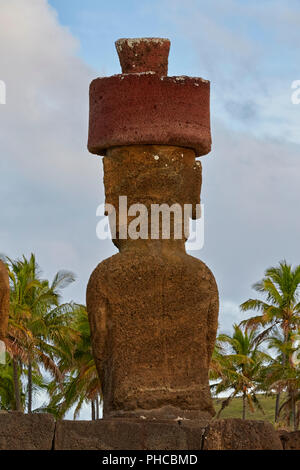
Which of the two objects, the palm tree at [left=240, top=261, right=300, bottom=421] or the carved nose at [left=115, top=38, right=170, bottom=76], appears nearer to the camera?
the carved nose at [left=115, top=38, right=170, bottom=76]

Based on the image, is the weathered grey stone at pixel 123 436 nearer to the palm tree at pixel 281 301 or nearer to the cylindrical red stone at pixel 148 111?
the cylindrical red stone at pixel 148 111

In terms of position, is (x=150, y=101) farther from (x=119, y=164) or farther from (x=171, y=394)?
(x=171, y=394)

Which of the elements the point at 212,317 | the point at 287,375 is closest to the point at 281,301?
the point at 287,375

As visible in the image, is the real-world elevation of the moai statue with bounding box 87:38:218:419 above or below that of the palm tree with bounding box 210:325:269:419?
below


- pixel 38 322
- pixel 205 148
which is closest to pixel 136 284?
pixel 205 148

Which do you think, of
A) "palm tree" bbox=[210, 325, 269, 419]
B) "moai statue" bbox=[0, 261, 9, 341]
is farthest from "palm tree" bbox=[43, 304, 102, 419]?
"moai statue" bbox=[0, 261, 9, 341]

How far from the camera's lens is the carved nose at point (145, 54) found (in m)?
11.4

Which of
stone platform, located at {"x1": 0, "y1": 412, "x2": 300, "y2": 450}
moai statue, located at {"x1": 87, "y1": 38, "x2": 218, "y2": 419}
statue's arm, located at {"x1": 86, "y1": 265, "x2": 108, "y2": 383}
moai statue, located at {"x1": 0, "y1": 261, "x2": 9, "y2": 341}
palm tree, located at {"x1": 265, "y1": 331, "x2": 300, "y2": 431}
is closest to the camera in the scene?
stone platform, located at {"x1": 0, "y1": 412, "x2": 300, "y2": 450}

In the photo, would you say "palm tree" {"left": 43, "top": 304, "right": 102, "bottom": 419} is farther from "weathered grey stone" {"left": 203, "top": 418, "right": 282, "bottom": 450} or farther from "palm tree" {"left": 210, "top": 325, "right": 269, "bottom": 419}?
"weathered grey stone" {"left": 203, "top": 418, "right": 282, "bottom": 450}

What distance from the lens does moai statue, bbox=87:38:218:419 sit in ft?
34.8

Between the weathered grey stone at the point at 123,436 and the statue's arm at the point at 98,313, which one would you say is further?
the statue's arm at the point at 98,313

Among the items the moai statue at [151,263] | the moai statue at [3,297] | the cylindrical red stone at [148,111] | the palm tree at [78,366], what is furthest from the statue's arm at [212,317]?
the palm tree at [78,366]

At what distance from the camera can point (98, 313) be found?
10.7 metres

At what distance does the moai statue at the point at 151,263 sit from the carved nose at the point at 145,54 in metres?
0.01
